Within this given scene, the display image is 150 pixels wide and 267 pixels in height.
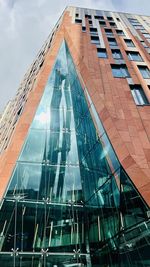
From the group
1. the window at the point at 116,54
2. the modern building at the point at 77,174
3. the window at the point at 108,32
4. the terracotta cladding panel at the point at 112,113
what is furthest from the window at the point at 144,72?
the window at the point at 108,32

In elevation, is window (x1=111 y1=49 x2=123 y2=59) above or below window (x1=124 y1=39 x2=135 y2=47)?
below

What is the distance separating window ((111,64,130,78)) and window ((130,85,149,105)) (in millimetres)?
1662

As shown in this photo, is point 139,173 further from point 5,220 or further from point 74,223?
point 5,220

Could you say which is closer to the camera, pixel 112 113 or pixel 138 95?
pixel 112 113

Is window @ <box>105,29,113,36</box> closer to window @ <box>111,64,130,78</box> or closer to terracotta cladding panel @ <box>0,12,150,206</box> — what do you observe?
terracotta cladding panel @ <box>0,12,150,206</box>

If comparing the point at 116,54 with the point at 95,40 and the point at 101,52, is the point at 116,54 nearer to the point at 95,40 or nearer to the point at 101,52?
the point at 101,52

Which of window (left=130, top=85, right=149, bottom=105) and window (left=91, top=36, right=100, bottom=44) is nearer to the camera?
window (left=130, top=85, right=149, bottom=105)

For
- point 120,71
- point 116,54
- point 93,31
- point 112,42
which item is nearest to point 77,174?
point 120,71

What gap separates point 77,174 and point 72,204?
1.96 meters

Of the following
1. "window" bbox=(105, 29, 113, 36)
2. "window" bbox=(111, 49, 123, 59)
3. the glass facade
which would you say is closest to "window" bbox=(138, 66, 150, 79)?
"window" bbox=(111, 49, 123, 59)

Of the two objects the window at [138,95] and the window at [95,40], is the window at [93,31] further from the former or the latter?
the window at [138,95]

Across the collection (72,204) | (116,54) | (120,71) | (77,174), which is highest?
(116,54)

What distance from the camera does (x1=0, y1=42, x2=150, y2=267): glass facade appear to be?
11523 mm

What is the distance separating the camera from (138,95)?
22.1 metres
